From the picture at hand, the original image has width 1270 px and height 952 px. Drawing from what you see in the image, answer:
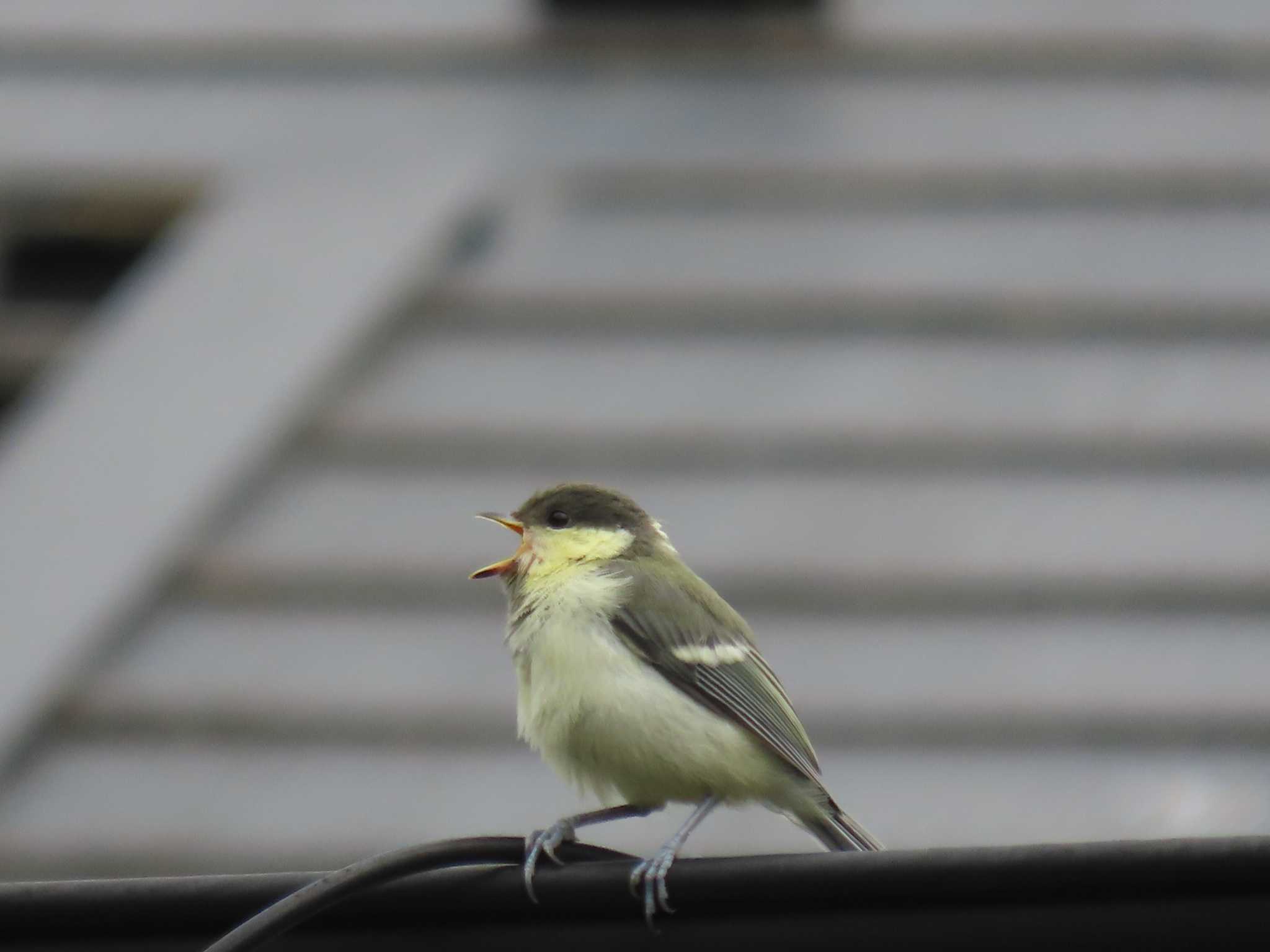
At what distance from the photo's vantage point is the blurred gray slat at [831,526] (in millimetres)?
2947

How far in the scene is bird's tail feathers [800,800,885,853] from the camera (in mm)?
2188

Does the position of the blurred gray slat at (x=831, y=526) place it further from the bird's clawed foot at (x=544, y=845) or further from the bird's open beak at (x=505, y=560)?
the bird's clawed foot at (x=544, y=845)

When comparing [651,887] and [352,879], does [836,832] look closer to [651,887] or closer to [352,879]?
[651,887]

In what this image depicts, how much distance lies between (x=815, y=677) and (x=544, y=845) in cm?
130

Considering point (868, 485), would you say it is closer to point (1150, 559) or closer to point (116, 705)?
point (1150, 559)

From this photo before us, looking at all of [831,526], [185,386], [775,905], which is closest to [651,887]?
[775,905]

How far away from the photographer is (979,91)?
357 cm

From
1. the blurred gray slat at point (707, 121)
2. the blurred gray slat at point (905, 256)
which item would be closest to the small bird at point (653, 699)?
the blurred gray slat at point (905, 256)

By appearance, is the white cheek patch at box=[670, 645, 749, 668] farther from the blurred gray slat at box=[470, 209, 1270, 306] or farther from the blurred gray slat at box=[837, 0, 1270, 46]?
the blurred gray slat at box=[837, 0, 1270, 46]

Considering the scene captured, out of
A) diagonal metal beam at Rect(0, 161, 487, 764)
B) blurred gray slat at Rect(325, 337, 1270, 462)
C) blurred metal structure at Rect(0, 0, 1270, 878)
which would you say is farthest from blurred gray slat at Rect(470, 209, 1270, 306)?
diagonal metal beam at Rect(0, 161, 487, 764)

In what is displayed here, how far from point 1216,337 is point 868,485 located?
0.77m

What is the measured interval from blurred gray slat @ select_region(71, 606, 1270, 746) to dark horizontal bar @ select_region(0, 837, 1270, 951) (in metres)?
1.34

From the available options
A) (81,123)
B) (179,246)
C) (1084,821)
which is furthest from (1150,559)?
(81,123)

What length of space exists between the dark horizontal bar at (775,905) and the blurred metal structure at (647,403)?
124 centimetres
